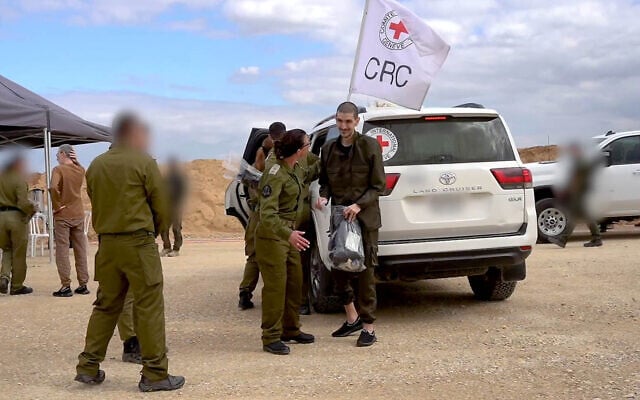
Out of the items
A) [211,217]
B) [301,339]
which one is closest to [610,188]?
[301,339]

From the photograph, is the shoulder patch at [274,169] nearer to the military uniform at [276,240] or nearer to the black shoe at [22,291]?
the military uniform at [276,240]

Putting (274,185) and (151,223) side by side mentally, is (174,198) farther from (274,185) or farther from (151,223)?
(274,185)

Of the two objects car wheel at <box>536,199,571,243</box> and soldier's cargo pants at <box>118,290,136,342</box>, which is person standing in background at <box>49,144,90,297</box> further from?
car wheel at <box>536,199,571,243</box>

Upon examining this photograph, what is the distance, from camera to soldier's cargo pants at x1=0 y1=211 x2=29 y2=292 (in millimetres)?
9641

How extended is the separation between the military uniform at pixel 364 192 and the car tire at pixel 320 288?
0.80 meters

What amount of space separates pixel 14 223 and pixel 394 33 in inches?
215

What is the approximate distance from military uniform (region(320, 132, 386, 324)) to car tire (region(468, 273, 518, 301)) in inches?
76.2

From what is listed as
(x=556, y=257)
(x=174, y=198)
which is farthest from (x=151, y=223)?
(x=556, y=257)

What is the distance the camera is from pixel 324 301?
7586mm

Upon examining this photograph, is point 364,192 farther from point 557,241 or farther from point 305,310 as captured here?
point 557,241

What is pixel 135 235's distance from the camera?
4941mm

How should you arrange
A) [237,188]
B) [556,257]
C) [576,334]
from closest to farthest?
[576,334] < [237,188] < [556,257]

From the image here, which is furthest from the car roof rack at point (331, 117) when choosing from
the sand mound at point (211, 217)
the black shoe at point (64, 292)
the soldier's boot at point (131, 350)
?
the sand mound at point (211, 217)

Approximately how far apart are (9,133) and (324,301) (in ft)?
25.4
